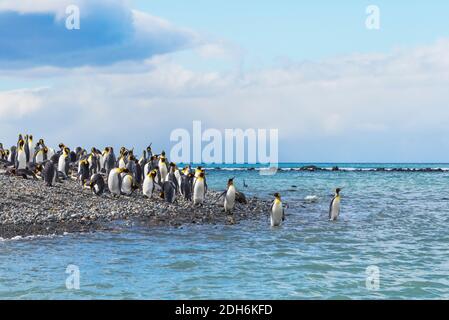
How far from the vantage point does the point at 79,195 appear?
1927 cm

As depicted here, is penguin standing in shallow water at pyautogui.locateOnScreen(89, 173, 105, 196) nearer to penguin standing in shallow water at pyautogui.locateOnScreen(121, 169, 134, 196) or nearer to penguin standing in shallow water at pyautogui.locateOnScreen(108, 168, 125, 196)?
penguin standing in shallow water at pyautogui.locateOnScreen(108, 168, 125, 196)

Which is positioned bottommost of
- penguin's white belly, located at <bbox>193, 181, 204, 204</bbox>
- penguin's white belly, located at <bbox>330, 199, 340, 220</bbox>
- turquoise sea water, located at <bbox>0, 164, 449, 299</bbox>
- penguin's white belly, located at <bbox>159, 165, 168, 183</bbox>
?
turquoise sea water, located at <bbox>0, 164, 449, 299</bbox>

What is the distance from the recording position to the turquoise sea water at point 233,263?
945 cm

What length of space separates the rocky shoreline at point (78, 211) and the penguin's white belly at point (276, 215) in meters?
1.23

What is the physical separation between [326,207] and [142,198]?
352 inches

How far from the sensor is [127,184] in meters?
20.9

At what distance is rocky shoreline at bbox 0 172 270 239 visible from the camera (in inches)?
591

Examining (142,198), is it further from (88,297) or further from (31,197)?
(88,297)

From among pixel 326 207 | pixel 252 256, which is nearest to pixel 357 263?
pixel 252 256

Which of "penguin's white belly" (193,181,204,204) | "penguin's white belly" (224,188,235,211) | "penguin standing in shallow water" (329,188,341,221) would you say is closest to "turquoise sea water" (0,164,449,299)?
"penguin standing in shallow water" (329,188,341,221)

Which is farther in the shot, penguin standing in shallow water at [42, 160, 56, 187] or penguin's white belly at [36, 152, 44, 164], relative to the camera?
Answer: penguin's white belly at [36, 152, 44, 164]

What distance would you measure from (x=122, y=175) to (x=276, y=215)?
660cm

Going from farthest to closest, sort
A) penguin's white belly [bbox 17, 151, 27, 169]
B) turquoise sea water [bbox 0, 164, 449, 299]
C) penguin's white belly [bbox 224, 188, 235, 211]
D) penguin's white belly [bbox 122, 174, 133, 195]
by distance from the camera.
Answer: penguin's white belly [bbox 17, 151, 27, 169] < penguin's white belly [bbox 122, 174, 133, 195] < penguin's white belly [bbox 224, 188, 235, 211] < turquoise sea water [bbox 0, 164, 449, 299]

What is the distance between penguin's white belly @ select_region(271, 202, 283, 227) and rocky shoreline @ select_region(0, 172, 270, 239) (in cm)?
123
